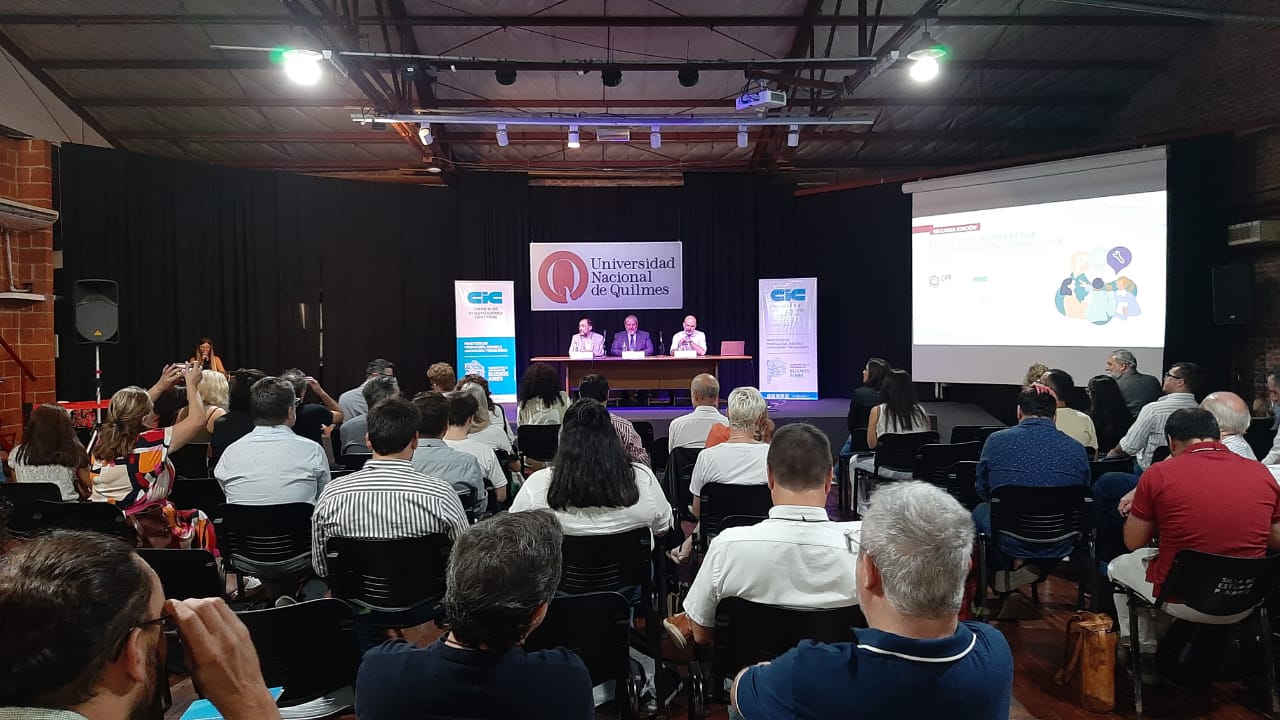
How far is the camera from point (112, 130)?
1030cm

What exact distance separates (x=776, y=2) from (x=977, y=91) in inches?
139

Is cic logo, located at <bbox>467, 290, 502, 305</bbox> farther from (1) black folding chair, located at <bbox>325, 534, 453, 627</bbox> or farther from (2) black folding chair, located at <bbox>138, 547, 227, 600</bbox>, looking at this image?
(2) black folding chair, located at <bbox>138, 547, 227, 600</bbox>

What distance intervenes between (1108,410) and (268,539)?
5933mm

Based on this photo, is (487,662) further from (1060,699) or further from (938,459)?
(938,459)

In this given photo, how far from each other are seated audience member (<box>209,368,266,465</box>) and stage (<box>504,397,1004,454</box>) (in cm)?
467

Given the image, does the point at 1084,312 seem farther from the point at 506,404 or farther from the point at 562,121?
the point at 506,404

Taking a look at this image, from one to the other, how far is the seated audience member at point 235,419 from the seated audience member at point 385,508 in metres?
1.86

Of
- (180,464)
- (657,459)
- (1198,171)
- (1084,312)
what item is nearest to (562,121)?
(657,459)

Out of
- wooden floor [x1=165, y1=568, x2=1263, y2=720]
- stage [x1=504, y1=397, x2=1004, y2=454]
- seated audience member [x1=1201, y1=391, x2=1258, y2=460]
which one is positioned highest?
seated audience member [x1=1201, y1=391, x2=1258, y2=460]

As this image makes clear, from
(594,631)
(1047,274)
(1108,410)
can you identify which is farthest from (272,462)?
(1047,274)

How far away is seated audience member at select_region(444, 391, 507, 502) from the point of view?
399 centimetres

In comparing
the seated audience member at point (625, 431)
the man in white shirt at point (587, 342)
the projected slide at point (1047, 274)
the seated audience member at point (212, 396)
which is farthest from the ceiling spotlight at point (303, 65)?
the projected slide at point (1047, 274)

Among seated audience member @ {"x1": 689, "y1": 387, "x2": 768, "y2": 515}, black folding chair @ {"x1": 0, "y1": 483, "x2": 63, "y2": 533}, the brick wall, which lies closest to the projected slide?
seated audience member @ {"x1": 689, "y1": 387, "x2": 768, "y2": 515}

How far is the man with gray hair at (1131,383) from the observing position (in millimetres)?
6602
